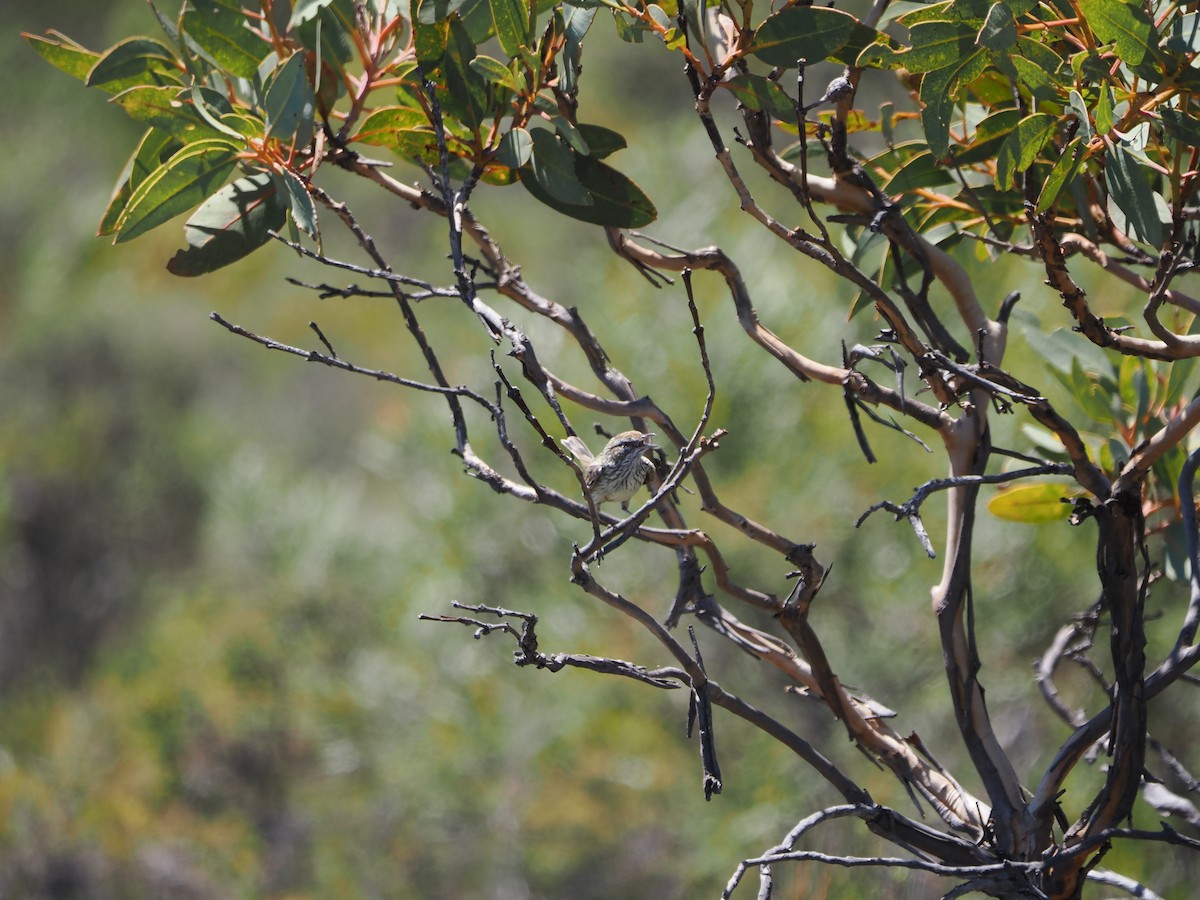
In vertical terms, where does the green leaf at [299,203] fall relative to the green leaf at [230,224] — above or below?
above

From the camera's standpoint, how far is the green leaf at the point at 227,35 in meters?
0.83

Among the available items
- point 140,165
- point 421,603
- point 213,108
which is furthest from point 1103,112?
point 421,603

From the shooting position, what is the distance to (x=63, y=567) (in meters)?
7.54

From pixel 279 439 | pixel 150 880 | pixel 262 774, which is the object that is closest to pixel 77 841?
pixel 150 880

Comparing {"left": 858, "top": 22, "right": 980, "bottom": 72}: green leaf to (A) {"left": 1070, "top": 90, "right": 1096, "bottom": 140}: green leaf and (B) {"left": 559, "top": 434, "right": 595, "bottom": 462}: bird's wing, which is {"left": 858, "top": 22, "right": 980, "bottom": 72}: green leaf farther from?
(B) {"left": 559, "top": 434, "right": 595, "bottom": 462}: bird's wing

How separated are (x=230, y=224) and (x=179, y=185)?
53 millimetres

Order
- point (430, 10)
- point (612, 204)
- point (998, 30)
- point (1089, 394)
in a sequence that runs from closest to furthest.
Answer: point (998, 30)
point (430, 10)
point (612, 204)
point (1089, 394)

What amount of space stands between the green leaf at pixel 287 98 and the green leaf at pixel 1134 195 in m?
0.53

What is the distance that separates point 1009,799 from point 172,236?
9523 mm

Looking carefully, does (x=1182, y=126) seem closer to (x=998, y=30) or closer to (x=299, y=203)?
(x=998, y=30)

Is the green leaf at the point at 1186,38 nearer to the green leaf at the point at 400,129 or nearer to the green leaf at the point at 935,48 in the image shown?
the green leaf at the point at 935,48

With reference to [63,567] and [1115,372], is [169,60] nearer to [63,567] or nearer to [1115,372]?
[1115,372]

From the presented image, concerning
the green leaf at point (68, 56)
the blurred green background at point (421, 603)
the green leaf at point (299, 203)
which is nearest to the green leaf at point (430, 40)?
the green leaf at point (299, 203)

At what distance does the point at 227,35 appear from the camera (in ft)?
2.77
